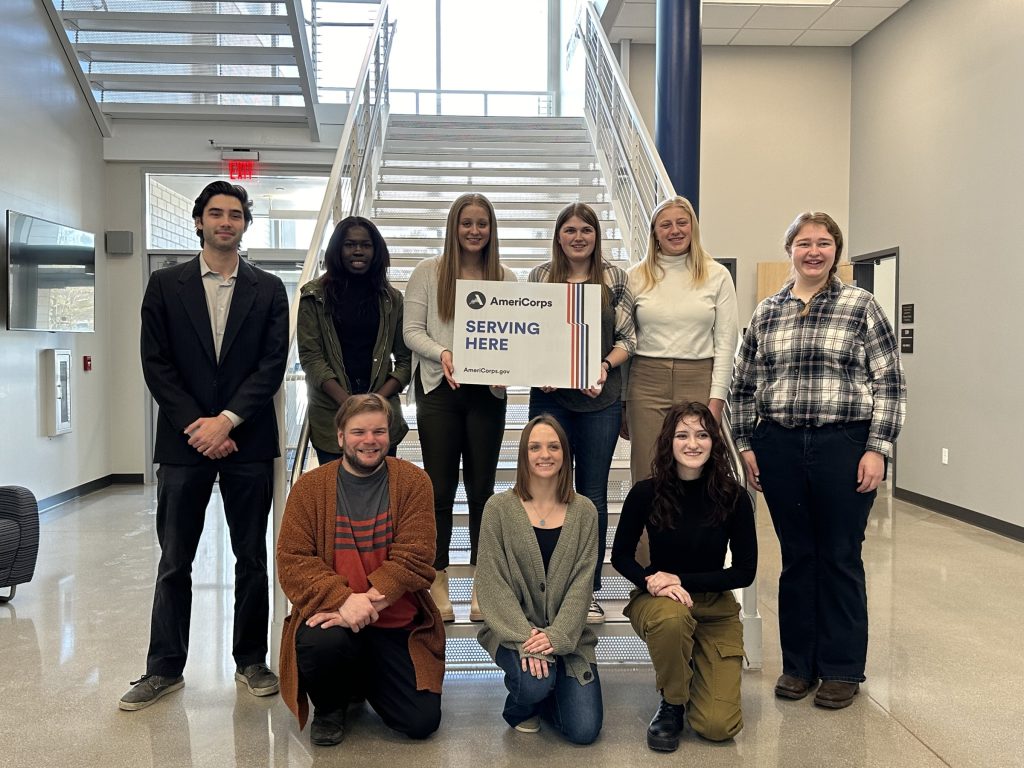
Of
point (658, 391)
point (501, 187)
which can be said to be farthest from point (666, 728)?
point (501, 187)

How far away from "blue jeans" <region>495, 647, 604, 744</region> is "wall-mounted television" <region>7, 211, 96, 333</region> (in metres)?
5.36

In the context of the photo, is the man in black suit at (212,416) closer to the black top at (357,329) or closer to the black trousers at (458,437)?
the black top at (357,329)

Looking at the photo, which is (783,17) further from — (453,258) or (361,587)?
(361,587)

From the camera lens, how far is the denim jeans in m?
3.09

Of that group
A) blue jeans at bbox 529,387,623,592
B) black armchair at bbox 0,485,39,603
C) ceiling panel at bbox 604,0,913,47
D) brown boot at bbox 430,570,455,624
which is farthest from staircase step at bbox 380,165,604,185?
brown boot at bbox 430,570,455,624

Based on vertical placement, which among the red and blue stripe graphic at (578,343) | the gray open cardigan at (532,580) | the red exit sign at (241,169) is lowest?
the gray open cardigan at (532,580)

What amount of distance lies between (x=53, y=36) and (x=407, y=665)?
7.00 meters

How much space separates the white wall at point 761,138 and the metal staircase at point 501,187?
1384 mm

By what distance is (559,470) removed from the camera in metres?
2.95

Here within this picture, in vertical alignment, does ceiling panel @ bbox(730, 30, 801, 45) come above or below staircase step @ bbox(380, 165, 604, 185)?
above

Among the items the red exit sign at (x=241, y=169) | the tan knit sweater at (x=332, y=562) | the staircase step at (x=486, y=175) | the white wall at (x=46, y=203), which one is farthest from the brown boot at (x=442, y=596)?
the red exit sign at (x=241, y=169)

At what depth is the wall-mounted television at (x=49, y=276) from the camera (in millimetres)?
6426

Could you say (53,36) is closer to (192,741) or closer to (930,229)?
(192,741)

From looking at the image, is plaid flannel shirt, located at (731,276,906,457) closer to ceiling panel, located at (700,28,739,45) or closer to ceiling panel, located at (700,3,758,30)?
ceiling panel, located at (700,3,758,30)
